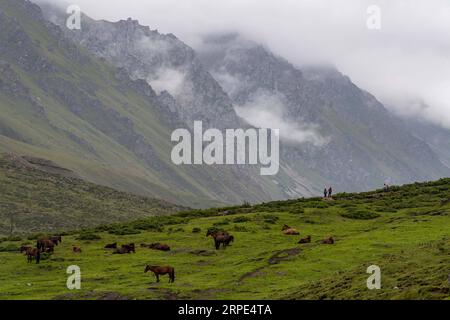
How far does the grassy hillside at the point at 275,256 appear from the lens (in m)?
36.4

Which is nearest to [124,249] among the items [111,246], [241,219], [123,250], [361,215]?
[123,250]

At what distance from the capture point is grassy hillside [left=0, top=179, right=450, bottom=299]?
36.4 meters

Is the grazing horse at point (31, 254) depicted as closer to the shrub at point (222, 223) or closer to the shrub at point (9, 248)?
the shrub at point (9, 248)

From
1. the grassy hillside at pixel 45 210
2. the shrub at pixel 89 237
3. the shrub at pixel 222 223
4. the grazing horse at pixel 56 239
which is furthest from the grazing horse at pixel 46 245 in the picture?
the grassy hillside at pixel 45 210

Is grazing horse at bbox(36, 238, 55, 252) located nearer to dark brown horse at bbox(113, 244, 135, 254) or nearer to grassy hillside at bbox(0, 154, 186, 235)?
dark brown horse at bbox(113, 244, 135, 254)

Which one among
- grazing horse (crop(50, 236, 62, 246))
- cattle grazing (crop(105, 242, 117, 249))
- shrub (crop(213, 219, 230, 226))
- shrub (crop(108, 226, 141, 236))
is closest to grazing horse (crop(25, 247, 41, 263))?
grazing horse (crop(50, 236, 62, 246))

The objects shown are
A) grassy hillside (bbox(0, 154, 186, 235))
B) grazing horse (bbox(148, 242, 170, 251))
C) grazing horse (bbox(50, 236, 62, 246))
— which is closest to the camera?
grazing horse (bbox(148, 242, 170, 251))

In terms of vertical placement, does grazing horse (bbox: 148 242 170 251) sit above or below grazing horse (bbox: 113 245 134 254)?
above

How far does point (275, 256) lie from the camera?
1981 inches

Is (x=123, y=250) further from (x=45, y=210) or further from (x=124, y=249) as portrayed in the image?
(x=45, y=210)

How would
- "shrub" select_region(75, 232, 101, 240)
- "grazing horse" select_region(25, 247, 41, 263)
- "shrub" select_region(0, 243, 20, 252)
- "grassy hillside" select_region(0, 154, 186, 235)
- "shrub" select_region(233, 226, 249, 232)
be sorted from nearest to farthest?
1. "grazing horse" select_region(25, 247, 41, 263)
2. "shrub" select_region(0, 243, 20, 252)
3. "shrub" select_region(233, 226, 249, 232)
4. "shrub" select_region(75, 232, 101, 240)
5. "grassy hillside" select_region(0, 154, 186, 235)
